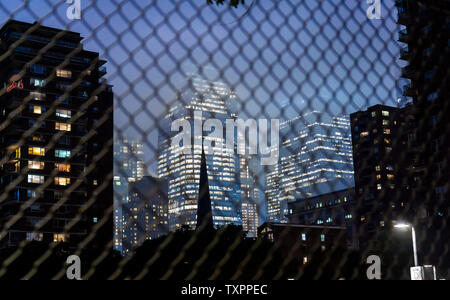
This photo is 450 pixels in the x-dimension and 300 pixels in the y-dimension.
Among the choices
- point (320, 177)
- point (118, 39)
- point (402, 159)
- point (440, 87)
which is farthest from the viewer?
point (440, 87)

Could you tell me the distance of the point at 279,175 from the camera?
2357 mm

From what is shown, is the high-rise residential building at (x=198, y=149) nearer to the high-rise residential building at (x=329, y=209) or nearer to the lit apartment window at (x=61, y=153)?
the high-rise residential building at (x=329, y=209)

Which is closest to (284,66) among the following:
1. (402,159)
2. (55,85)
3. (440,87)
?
(402,159)

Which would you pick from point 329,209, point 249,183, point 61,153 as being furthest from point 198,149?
point 61,153

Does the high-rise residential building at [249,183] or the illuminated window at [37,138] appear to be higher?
the illuminated window at [37,138]

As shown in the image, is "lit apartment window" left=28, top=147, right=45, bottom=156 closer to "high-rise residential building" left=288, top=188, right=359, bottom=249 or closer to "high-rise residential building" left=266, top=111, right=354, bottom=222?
"high-rise residential building" left=288, top=188, right=359, bottom=249

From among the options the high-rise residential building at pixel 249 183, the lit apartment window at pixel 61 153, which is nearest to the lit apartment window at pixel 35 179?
the lit apartment window at pixel 61 153

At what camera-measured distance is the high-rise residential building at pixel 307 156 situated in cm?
225

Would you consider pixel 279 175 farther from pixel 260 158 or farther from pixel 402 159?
pixel 402 159

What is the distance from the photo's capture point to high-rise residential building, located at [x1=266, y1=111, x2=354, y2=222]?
2.25m

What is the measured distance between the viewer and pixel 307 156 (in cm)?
238

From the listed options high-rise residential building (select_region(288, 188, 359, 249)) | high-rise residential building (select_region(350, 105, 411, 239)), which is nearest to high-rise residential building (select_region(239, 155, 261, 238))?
high-rise residential building (select_region(288, 188, 359, 249))
